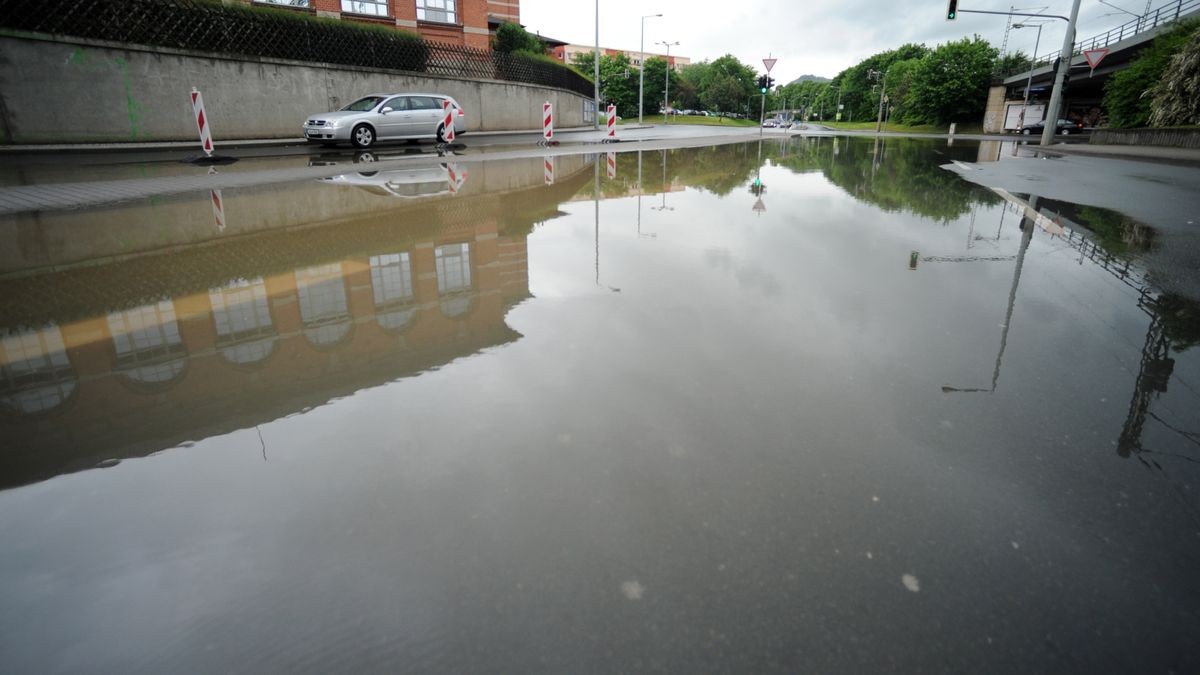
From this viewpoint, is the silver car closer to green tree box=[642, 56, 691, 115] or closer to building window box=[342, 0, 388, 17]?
building window box=[342, 0, 388, 17]

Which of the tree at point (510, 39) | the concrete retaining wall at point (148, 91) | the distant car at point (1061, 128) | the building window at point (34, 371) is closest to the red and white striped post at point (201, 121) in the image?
the concrete retaining wall at point (148, 91)

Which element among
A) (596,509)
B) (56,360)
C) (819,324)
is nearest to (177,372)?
(56,360)

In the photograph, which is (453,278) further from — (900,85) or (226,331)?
(900,85)

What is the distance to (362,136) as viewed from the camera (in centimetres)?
1833

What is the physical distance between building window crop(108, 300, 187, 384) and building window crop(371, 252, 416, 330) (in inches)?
48.1

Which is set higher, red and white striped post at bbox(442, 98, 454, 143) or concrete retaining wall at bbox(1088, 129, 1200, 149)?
red and white striped post at bbox(442, 98, 454, 143)

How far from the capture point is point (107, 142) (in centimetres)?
1680

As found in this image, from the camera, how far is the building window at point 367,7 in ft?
113

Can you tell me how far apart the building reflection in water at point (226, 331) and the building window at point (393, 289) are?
16 millimetres

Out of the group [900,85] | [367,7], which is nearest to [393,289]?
[367,7]

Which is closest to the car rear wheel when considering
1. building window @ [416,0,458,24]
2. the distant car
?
building window @ [416,0,458,24]

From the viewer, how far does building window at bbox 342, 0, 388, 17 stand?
34500mm

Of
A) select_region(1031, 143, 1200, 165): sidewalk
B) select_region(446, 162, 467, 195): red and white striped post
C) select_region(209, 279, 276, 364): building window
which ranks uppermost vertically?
select_region(1031, 143, 1200, 165): sidewalk

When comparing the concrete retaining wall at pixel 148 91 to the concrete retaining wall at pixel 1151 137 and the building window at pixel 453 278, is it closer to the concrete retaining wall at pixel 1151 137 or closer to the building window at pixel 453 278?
the building window at pixel 453 278
